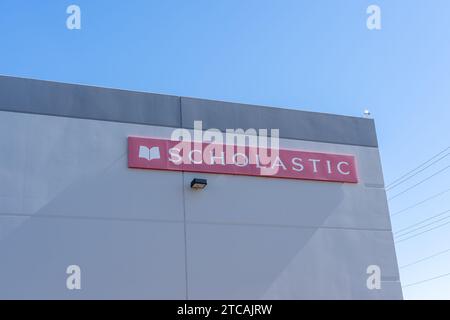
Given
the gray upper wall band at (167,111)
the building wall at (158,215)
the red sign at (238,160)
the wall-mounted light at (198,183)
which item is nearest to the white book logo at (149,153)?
the red sign at (238,160)

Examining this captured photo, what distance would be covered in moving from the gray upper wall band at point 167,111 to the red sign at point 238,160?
0.38 meters

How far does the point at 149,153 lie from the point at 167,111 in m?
0.91

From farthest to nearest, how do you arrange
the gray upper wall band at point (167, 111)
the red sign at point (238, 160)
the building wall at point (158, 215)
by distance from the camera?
the red sign at point (238, 160)
the gray upper wall band at point (167, 111)
the building wall at point (158, 215)

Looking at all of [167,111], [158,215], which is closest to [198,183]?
[158,215]

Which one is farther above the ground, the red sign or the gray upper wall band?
the gray upper wall band

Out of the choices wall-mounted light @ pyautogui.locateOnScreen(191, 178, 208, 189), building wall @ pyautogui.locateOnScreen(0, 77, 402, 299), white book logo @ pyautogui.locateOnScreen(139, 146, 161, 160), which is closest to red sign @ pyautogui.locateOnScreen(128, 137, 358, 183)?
white book logo @ pyautogui.locateOnScreen(139, 146, 161, 160)

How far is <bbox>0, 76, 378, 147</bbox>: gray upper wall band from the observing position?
31.4 feet

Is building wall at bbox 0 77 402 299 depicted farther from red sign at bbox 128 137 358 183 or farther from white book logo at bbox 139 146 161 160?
white book logo at bbox 139 146 161 160

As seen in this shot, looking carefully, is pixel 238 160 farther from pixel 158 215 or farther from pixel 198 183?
pixel 158 215

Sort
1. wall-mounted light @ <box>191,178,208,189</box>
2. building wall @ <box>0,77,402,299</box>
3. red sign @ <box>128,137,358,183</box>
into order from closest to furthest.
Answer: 1. building wall @ <box>0,77,402,299</box>
2. wall-mounted light @ <box>191,178,208,189</box>
3. red sign @ <box>128,137,358,183</box>

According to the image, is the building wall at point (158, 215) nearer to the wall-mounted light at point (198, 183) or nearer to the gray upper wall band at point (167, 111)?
the gray upper wall band at point (167, 111)

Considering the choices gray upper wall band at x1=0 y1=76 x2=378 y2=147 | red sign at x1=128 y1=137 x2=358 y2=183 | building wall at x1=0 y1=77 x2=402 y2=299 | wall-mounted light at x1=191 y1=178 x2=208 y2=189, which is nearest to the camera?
building wall at x1=0 y1=77 x2=402 y2=299

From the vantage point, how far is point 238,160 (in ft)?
34.2

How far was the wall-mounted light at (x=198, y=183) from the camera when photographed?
32.0 ft
